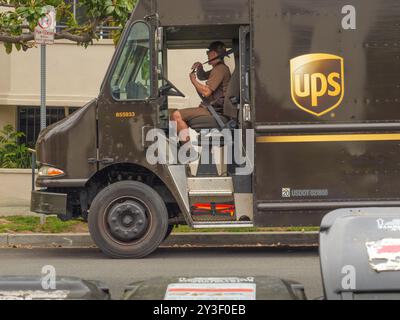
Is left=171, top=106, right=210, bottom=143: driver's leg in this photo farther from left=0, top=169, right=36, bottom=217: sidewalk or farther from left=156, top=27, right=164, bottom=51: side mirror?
left=0, top=169, right=36, bottom=217: sidewalk

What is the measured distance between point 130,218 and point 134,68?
5.88 feet

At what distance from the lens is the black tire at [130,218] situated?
31.7ft

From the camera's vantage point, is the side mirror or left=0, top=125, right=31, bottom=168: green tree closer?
the side mirror

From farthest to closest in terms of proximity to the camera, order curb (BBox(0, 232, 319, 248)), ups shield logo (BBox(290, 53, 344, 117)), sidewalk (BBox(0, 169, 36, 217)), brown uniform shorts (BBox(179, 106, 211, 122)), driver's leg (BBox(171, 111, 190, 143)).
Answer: sidewalk (BBox(0, 169, 36, 217)) → curb (BBox(0, 232, 319, 248)) → brown uniform shorts (BBox(179, 106, 211, 122)) → driver's leg (BBox(171, 111, 190, 143)) → ups shield logo (BBox(290, 53, 344, 117))

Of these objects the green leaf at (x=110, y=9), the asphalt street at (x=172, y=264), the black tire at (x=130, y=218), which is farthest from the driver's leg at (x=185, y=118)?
the green leaf at (x=110, y=9)

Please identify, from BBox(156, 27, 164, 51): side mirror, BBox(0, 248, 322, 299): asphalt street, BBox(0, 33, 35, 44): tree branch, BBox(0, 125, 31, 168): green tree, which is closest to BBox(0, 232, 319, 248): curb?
BBox(0, 248, 322, 299): asphalt street

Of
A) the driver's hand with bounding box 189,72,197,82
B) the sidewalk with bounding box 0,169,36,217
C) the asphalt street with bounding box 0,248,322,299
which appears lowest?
the asphalt street with bounding box 0,248,322,299

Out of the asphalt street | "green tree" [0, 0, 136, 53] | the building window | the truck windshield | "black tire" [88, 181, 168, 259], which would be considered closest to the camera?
the asphalt street

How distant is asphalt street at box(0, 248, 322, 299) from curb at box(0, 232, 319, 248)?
238 mm

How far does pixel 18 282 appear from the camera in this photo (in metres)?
3.35

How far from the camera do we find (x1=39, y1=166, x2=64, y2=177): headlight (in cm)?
988

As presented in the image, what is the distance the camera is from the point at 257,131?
9.63 meters

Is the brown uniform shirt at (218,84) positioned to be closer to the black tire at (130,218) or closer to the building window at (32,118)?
the black tire at (130,218)

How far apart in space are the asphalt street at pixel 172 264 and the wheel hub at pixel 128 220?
32cm
